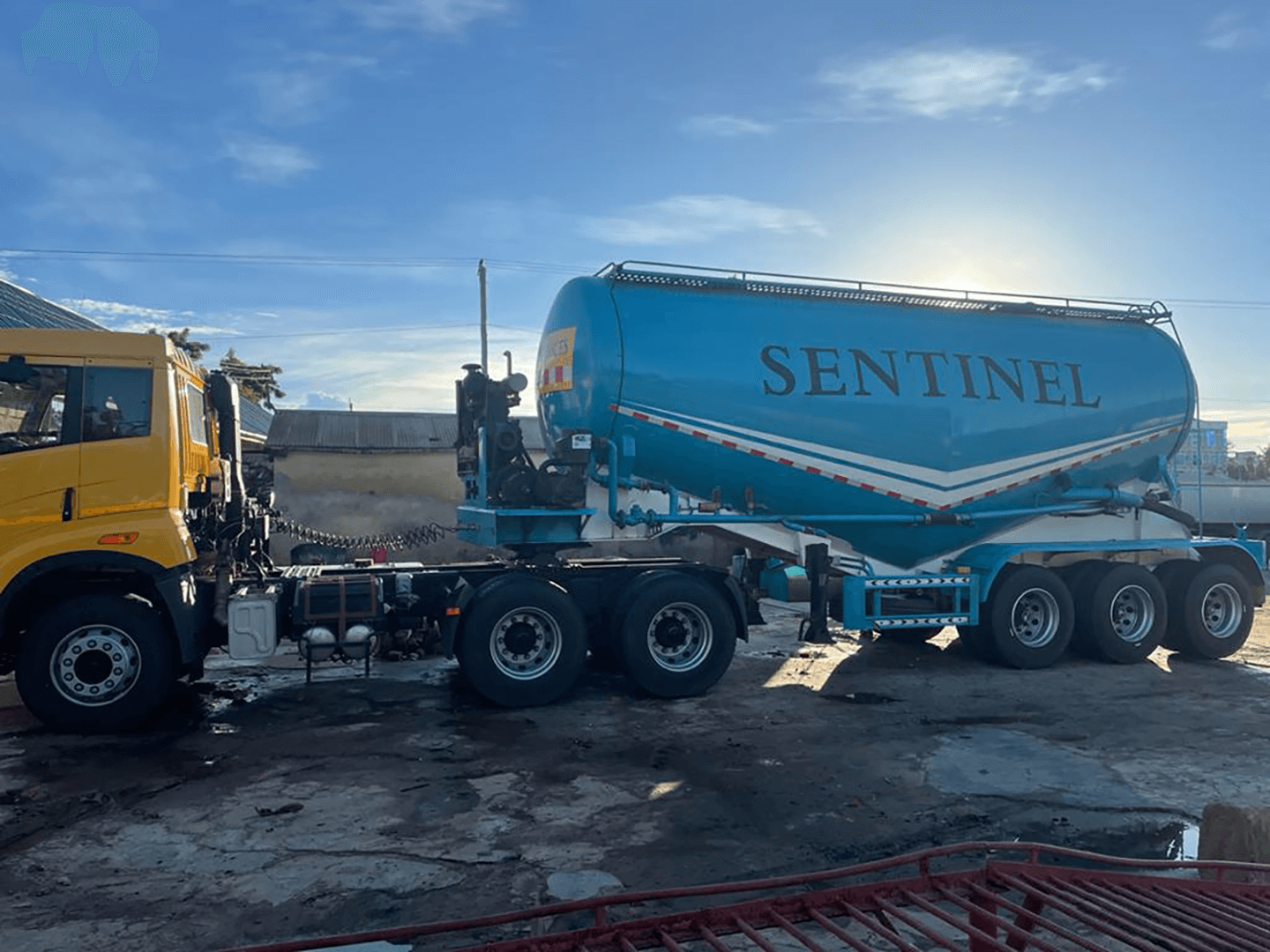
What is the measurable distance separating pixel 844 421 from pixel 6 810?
8.05 m

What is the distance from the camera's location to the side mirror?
294 inches

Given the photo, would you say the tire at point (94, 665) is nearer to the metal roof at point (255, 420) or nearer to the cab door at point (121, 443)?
the cab door at point (121, 443)

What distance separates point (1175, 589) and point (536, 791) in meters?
9.25

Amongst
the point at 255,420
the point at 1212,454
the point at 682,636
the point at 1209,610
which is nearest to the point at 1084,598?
the point at 1209,610

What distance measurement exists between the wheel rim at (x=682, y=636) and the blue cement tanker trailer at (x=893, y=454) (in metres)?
0.17

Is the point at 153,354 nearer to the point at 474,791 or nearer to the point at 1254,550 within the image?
the point at 474,791

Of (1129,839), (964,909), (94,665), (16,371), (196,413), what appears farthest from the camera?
(196,413)

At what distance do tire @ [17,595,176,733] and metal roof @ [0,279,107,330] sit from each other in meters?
9.48

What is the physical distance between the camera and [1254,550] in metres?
12.1

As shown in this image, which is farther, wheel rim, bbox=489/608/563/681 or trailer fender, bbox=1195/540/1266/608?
trailer fender, bbox=1195/540/1266/608

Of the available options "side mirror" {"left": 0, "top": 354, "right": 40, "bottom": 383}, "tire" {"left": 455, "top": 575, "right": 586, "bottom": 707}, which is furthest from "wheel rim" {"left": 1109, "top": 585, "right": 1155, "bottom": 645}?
"side mirror" {"left": 0, "top": 354, "right": 40, "bottom": 383}

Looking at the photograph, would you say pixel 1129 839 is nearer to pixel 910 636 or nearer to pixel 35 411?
pixel 910 636

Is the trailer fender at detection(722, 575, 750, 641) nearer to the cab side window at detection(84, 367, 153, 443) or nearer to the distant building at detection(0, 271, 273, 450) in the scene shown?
the cab side window at detection(84, 367, 153, 443)

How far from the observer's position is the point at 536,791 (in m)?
6.43
